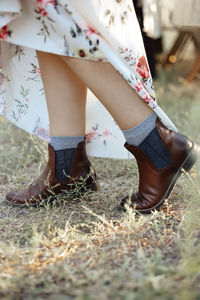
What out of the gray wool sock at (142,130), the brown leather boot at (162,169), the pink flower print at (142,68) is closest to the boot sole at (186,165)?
the brown leather boot at (162,169)

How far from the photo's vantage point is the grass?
805 mm

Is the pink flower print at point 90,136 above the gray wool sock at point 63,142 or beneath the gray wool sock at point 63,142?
beneath

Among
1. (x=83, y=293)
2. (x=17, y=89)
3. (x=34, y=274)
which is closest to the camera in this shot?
(x=83, y=293)

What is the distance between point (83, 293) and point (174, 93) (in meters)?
2.22

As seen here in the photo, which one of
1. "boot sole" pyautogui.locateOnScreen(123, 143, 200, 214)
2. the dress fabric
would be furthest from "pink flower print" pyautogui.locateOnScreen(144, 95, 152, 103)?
"boot sole" pyautogui.locateOnScreen(123, 143, 200, 214)

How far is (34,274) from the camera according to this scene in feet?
2.92

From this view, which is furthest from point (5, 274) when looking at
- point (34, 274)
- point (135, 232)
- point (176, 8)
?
point (176, 8)

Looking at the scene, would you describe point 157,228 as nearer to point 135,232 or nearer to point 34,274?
point 135,232

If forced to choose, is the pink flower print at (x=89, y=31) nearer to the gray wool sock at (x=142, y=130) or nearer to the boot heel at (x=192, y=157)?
the gray wool sock at (x=142, y=130)

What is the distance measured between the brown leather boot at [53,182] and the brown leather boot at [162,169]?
8.2 inches

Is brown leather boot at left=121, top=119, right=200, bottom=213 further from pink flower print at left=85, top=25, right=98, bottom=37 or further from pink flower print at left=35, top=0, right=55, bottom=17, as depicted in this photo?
pink flower print at left=35, top=0, right=55, bottom=17

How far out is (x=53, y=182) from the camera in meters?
1.31

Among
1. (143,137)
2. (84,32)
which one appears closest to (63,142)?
(143,137)

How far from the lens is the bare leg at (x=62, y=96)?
120 centimetres
